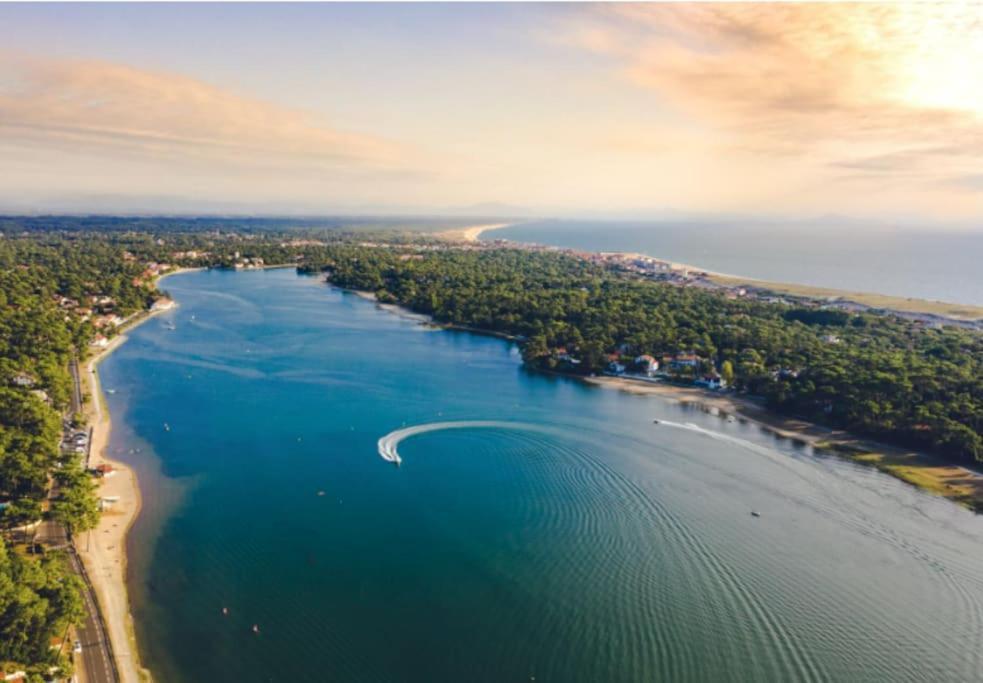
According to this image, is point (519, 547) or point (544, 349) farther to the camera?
point (544, 349)

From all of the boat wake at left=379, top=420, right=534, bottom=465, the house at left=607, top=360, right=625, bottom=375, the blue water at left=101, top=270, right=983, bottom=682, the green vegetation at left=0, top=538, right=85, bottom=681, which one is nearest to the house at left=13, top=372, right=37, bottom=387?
the blue water at left=101, top=270, right=983, bottom=682

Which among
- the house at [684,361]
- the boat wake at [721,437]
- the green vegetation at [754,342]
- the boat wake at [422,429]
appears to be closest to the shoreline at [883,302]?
the green vegetation at [754,342]

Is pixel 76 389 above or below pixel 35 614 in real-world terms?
above

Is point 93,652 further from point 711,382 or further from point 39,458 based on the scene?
point 711,382

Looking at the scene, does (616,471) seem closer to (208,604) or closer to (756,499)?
(756,499)

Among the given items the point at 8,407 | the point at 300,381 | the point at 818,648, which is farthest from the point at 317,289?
the point at 818,648

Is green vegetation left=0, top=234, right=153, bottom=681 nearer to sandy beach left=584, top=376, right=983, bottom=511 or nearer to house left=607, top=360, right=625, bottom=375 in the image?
sandy beach left=584, top=376, right=983, bottom=511

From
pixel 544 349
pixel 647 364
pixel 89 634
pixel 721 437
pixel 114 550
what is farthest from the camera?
pixel 544 349

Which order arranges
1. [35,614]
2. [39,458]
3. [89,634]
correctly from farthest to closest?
[39,458] → [89,634] → [35,614]

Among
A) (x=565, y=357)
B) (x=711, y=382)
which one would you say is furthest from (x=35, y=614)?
(x=711, y=382)
